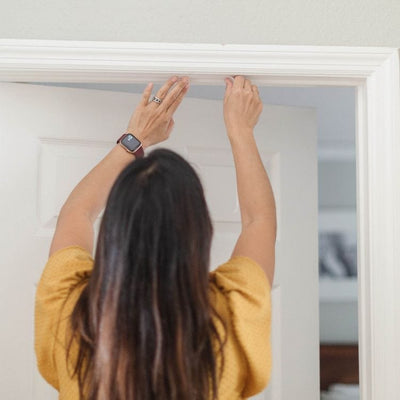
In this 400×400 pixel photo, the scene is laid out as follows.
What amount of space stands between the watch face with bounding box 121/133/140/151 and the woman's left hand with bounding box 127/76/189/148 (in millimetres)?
37

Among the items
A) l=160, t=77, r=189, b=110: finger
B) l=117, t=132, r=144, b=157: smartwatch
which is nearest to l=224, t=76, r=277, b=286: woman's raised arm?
l=160, t=77, r=189, b=110: finger

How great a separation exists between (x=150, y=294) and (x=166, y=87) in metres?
0.63

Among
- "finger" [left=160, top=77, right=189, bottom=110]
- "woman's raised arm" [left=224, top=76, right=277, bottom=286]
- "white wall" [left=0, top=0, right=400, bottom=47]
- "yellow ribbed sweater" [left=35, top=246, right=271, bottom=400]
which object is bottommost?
"yellow ribbed sweater" [left=35, top=246, right=271, bottom=400]

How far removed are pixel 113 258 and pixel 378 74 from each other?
0.86 meters

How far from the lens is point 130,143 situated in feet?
4.73

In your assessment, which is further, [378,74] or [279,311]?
[279,311]

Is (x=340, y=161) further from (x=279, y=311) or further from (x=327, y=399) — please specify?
(x=279, y=311)

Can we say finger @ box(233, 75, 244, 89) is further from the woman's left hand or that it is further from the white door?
the white door

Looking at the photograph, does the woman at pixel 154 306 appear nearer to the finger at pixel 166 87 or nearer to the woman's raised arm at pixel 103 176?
the woman's raised arm at pixel 103 176

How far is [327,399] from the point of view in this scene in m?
3.91

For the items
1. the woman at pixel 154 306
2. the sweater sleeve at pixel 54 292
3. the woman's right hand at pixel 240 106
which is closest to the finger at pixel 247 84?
the woman's right hand at pixel 240 106

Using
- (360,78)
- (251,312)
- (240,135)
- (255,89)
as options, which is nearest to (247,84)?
(255,89)

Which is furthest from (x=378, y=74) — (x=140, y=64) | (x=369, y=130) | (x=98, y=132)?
(x=98, y=132)

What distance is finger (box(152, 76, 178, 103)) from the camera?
4.94 ft
